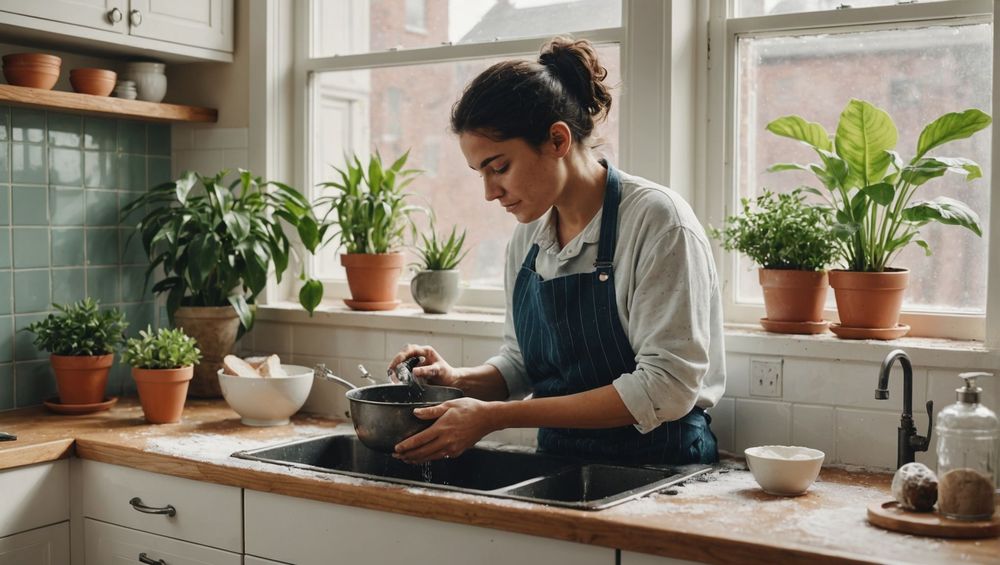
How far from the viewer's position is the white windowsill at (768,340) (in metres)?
2.29

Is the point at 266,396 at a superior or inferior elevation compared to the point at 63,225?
inferior

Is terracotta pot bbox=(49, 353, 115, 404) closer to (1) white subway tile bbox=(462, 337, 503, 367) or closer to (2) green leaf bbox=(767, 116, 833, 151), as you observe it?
(1) white subway tile bbox=(462, 337, 503, 367)

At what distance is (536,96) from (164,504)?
4.20ft

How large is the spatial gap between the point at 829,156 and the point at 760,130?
34 centimetres

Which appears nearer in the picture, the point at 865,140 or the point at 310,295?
the point at 865,140

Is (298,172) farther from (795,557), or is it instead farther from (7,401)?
(795,557)

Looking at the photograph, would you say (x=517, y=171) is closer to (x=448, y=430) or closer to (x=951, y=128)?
(x=448, y=430)

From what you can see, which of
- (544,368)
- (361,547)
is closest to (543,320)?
(544,368)

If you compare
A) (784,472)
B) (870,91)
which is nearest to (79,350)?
(784,472)

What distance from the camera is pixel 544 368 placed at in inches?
98.1

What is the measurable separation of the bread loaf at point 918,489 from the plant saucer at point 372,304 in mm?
1639

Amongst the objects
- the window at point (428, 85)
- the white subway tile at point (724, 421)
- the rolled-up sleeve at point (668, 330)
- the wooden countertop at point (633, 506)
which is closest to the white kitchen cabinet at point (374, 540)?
the wooden countertop at point (633, 506)

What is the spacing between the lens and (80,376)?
3.01m

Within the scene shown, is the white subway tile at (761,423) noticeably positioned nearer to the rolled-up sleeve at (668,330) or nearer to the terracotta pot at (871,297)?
the terracotta pot at (871,297)
